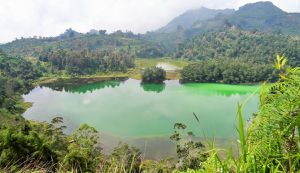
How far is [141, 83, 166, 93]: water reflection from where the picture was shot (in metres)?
68.0

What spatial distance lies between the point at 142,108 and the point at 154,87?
69.6 ft

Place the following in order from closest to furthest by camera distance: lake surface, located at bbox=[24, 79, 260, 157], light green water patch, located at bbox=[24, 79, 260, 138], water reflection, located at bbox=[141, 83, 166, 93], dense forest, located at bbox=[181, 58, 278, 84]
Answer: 1. lake surface, located at bbox=[24, 79, 260, 157]
2. light green water patch, located at bbox=[24, 79, 260, 138]
3. water reflection, located at bbox=[141, 83, 166, 93]
4. dense forest, located at bbox=[181, 58, 278, 84]

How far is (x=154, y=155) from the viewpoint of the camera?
29609mm

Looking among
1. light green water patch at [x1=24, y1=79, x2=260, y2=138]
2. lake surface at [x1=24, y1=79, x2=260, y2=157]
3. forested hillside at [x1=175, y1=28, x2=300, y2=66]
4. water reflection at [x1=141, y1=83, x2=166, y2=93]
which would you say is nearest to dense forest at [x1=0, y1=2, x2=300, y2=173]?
water reflection at [x1=141, y1=83, x2=166, y2=93]

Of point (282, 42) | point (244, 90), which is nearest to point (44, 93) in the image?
point (244, 90)

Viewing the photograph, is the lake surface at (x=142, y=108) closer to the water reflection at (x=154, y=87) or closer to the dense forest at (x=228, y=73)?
the water reflection at (x=154, y=87)

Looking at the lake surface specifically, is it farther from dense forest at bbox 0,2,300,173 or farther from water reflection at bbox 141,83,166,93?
dense forest at bbox 0,2,300,173

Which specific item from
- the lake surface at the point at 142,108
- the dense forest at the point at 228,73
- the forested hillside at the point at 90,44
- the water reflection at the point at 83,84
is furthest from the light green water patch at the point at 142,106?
the forested hillside at the point at 90,44

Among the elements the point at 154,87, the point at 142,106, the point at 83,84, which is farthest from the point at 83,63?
the point at 142,106

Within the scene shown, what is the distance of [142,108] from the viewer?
50.9m

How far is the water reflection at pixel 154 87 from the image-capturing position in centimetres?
6799

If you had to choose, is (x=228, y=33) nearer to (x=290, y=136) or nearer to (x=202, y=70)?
(x=202, y=70)

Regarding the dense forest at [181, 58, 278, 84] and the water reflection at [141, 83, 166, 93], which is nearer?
the water reflection at [141, 83, 166, 93]

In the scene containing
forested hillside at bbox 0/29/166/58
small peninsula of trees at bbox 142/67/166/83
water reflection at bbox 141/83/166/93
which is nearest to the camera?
water reflection at bbox 141/83/166/93
